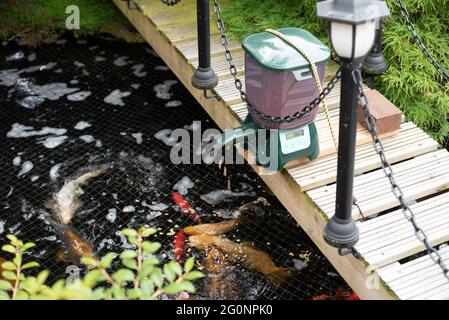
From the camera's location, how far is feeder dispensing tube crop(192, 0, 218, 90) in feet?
15.5

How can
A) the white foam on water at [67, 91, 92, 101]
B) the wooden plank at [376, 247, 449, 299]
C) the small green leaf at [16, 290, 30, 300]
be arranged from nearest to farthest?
the small green leaf at [16, 290, 30, 300] < the wooden plank at [376, 247, 449, 299] < the white foam on water at [67, 91, 92, 101]

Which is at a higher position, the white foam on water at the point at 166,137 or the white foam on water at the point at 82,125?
the white foam on water at the point at 82,125

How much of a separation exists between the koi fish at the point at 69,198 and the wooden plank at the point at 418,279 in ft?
9.69

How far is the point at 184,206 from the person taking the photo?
18.1ft

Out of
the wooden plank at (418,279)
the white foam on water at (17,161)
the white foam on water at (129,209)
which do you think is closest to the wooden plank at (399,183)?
the wooden plank at (418,279)

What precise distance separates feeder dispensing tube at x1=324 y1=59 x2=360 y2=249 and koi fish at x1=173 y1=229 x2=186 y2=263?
177cm

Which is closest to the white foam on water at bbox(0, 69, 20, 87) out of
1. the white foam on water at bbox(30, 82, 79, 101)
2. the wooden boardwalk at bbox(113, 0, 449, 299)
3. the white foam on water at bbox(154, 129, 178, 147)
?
the white foam on water at bbox(30, 82, 79, 101)

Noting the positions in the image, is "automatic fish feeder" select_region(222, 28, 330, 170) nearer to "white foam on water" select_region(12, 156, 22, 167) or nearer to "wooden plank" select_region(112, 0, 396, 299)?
"wooden plank" select_region(112, 0, 396, 299)

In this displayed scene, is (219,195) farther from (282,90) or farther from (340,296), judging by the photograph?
(282,90)

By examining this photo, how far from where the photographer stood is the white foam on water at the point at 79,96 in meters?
7.14

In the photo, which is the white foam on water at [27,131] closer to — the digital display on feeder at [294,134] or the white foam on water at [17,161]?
the white foam on water at [17,161]

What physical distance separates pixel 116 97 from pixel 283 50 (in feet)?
11.7

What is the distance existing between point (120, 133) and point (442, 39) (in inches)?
131

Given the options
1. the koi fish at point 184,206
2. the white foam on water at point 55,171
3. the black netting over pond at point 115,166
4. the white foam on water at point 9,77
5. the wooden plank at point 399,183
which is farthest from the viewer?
the white foam on water at point 9,77
